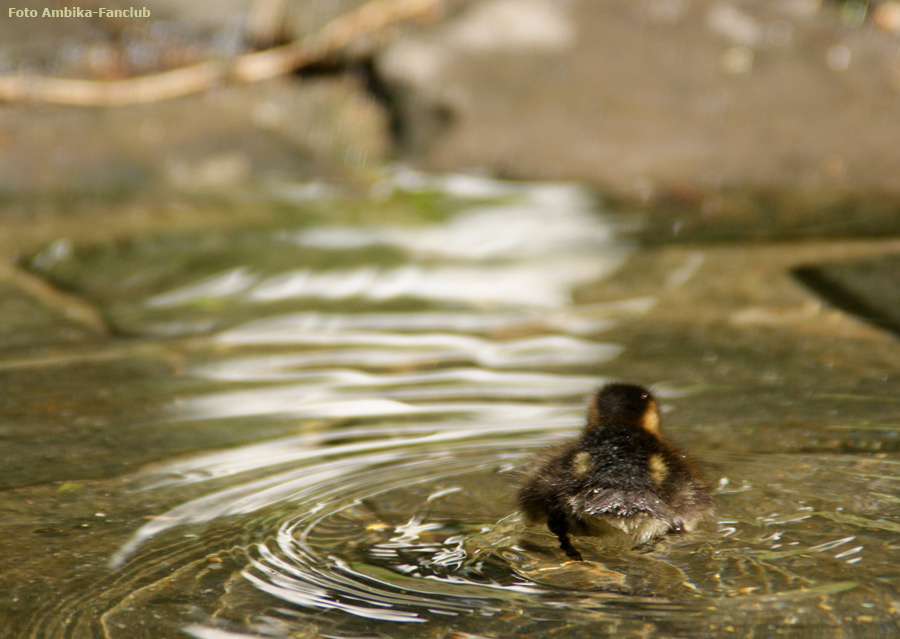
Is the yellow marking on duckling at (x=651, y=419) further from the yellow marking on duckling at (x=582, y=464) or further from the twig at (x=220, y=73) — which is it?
the twig at (x=220, y=73)

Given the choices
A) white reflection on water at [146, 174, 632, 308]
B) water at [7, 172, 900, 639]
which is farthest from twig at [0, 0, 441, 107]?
water at [7, 172, 900, 639]

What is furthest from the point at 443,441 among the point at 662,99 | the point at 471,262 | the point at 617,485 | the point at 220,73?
the point at 220,73

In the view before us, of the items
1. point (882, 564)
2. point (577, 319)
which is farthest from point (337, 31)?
point (882, 564)

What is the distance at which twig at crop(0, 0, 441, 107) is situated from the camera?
7738mm

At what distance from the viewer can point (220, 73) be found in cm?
797

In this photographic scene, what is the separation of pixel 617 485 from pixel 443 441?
2.54 ft

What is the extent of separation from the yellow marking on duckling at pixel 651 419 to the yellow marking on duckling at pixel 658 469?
0.13 metres

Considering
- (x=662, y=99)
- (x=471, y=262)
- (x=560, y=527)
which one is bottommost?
(x=560, y=527)

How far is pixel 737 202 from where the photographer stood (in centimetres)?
607

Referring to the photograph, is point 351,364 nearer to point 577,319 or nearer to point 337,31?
point 577,319

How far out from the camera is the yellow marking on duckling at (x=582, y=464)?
237 cm

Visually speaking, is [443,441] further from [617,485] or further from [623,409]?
[617,485]

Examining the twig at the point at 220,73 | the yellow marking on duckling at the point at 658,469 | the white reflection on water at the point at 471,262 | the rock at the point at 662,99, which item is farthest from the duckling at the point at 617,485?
the twig at the point at 220,73

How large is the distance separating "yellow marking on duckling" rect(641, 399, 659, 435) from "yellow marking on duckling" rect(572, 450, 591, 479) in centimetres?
19
